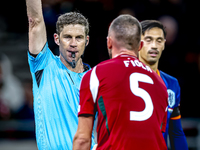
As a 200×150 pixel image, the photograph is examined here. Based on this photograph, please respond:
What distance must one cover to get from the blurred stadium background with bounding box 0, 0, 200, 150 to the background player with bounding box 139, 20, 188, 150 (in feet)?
10.4

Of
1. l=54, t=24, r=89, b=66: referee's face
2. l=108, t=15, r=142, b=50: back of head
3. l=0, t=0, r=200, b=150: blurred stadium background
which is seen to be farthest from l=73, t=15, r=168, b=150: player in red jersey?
l=0, t=0, r=200, b=150: blurred stadium background

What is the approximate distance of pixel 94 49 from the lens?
8.23 metres

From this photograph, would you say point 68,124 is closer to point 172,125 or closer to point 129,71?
point 129,71

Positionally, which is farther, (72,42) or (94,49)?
(94,49)

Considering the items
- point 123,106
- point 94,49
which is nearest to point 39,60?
point 123,106

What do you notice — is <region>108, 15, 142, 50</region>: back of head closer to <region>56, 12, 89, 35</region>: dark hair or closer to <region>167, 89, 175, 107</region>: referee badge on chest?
<region>56, 12, 89, 35</region>: dark hair

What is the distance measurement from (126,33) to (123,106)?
0.61 meters

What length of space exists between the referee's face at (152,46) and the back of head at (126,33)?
1647 mm

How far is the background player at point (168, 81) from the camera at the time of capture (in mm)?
4312

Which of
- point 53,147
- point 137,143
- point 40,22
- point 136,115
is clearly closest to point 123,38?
point 136,115

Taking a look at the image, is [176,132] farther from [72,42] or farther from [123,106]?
[123,106]

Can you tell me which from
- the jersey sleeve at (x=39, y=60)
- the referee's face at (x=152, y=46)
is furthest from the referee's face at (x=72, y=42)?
the referee's face at (x=152, y=46)

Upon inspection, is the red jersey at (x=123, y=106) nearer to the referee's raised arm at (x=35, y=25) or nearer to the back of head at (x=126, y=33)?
the back of head at (x=126, y=33)

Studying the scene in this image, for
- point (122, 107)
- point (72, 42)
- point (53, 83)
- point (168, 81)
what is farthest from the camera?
point (168, 81)
